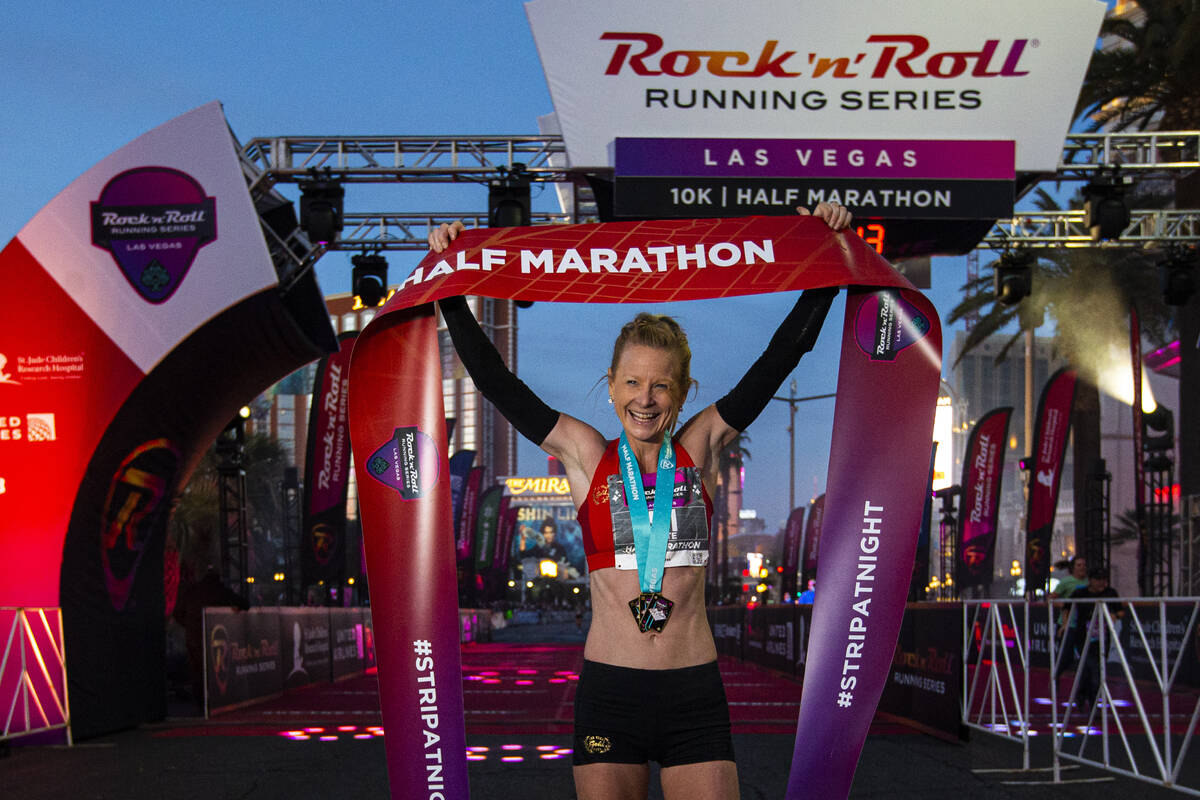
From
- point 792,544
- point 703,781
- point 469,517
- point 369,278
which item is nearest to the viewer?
point 703,781

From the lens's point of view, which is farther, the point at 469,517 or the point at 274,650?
the point at 469,517

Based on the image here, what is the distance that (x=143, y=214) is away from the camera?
477 inches

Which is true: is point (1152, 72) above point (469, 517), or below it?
above

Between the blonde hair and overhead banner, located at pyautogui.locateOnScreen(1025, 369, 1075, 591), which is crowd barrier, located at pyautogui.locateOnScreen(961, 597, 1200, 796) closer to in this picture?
overhead banner, located at pyautogui.locateOnScreen(1025, 369, 1075, 591)

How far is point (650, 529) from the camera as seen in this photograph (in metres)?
3.68

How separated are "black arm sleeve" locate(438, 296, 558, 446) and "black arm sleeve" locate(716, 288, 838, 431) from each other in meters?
0.60

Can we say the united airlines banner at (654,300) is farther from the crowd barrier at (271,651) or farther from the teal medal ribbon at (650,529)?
the crowd barrier at (271,651)

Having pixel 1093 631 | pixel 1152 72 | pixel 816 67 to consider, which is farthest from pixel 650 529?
pixel 1152 72

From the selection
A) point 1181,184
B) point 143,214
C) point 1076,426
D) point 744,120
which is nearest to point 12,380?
point 143,214

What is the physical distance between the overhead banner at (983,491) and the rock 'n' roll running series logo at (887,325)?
816 inches

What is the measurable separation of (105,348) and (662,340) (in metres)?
9.81

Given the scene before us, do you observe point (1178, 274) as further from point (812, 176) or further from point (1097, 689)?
point (812, 176)

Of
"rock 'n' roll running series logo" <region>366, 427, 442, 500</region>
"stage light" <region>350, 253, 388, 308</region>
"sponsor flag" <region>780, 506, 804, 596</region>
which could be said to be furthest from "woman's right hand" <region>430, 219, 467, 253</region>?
"sponsor flag" <region>780, 506, 804, 596</region>

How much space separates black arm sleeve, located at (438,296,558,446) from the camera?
3.87 meters
